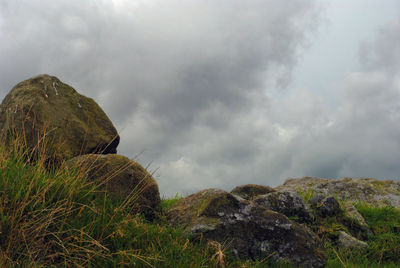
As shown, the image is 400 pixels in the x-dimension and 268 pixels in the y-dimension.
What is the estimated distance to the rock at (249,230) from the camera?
5.74 metres

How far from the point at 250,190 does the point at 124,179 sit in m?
3.57

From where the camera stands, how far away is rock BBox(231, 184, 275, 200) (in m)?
8.72

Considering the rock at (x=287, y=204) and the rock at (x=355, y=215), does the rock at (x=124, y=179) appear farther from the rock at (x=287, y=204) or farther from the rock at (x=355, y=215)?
the rock at (x=355, y=215)

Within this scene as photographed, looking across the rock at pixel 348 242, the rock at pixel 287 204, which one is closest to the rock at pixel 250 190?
the rock at pixel 287 204

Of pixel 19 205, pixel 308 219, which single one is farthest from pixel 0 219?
pixel 308 219

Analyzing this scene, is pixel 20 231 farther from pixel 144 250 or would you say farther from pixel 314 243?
pixel 314 243

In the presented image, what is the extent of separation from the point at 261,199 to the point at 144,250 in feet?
11.6

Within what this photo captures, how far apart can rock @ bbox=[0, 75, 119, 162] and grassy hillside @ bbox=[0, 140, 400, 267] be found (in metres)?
2.12

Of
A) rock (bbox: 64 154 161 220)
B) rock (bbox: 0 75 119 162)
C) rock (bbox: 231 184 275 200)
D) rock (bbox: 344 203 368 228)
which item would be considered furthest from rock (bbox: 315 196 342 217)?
rock (bbox: 0 75 119 162)

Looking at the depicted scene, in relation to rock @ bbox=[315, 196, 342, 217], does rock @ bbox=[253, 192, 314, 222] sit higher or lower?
lower

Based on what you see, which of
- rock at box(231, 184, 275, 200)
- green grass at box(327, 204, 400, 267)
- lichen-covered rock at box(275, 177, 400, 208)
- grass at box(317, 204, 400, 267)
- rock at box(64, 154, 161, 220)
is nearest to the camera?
rock at box(64, 154, 161, 220)

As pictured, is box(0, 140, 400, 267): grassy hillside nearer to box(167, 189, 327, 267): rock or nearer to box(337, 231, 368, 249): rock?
box(167, 189, 327, 267): rock

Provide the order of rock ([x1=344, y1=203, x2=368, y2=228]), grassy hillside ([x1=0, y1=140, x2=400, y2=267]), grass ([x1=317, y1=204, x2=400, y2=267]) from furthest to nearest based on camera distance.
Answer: rock ([x1=344, y1=203, x2=368, y2=228])
grass ([x1=317, y1=204, x2=400, y2=267])
grassy hillside ([x1=0, y1=140, x2=400, y2=267])

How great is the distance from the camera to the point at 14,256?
4363mm
